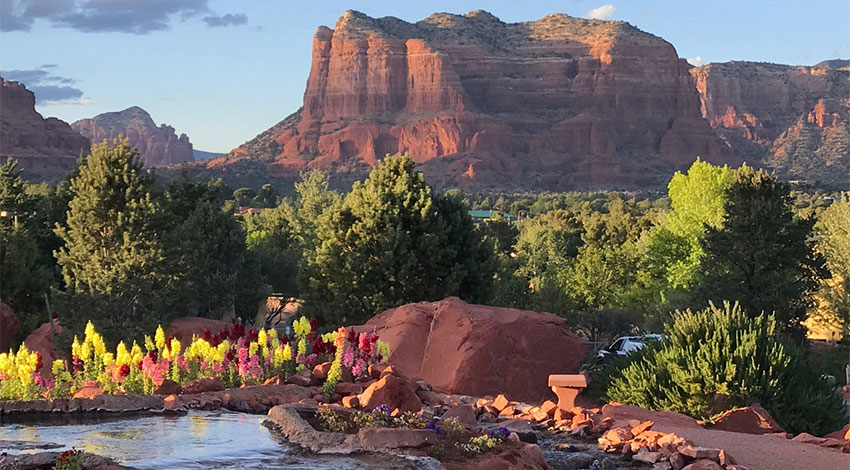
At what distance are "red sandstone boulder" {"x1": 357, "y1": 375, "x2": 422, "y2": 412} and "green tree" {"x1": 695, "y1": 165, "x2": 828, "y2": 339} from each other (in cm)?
1609

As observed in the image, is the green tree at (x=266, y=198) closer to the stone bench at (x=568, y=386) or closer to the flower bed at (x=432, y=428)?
the stone bench at (x=568, y=386)

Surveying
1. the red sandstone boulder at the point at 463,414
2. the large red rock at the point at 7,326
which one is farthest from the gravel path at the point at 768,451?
the large red rock at the point at 7,326

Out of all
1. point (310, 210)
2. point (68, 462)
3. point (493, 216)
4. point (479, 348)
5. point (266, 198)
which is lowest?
point (479, 348)

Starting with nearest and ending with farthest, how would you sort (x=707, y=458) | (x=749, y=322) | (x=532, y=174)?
(x=707, y=458) → (x=749, y=322) → (x=532, y=174)

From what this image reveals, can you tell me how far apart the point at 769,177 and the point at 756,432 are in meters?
16.6

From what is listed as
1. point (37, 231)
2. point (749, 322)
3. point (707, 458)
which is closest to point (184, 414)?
point (707, 458)

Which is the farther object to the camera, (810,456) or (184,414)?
(184,414)

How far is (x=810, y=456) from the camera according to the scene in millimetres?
11078

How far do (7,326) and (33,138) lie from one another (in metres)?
148

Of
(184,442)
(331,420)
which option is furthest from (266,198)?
(184,442)

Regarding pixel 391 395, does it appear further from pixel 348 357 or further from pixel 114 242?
pixel 114 242

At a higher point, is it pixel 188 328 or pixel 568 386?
pixel 568 386

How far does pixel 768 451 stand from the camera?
11.1 meters

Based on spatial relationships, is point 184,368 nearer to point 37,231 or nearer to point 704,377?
point 704,377
